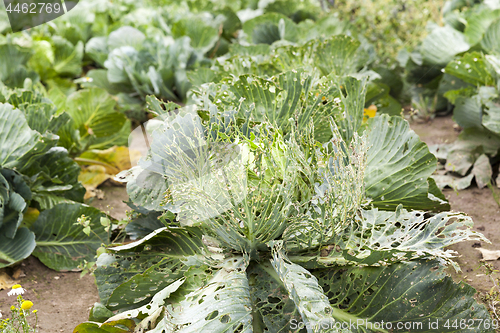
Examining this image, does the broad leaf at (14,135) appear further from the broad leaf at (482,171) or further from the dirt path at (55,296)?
the broad leaf at (482,171)

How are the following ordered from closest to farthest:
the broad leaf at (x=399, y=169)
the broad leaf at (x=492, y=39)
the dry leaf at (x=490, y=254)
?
the broad leaf at (x=399, y=169)
the dry leaf at (x=490, y=254)
the broad leaf at (x=492, y=39)

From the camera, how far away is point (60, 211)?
9.39 ft

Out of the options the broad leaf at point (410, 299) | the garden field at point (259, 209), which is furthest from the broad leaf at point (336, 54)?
the broad leaf at point (410, 299)

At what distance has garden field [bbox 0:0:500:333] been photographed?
178 centimetres

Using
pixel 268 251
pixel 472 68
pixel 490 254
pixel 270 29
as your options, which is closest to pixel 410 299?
pixel 268 251

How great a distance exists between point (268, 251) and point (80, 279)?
4.55 ft

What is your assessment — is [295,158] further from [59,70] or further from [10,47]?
[59,70]

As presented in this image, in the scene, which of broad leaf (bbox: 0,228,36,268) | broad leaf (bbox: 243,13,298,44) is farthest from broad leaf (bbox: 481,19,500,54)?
broad leaf (bbox: 0,228,36,268)

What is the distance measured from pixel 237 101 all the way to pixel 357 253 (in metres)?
0.98

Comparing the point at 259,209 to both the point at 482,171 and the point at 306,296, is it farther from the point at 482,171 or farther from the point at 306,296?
the point at 482,171

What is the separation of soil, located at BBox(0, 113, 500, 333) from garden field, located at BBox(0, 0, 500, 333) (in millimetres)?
12

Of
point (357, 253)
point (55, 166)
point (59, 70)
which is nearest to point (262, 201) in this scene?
point (357, 253)

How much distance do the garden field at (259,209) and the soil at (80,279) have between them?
12 mm

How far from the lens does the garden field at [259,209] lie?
178cm
